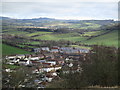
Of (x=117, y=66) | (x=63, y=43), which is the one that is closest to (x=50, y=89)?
(x=117, y=66)

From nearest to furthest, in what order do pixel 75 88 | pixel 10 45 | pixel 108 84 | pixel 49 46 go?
pixel 75 88, pixel 108 84, pixel 10 45, pixel 49 46

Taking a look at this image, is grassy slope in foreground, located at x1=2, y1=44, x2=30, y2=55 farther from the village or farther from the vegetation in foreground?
the vegetation in foreground

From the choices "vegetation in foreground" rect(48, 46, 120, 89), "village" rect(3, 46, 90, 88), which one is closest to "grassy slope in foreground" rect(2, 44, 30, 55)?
"village" rect(3, 46, 90, 88)

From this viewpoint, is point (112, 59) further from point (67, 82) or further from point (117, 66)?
point (67, 82)

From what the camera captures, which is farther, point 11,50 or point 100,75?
point 11,50

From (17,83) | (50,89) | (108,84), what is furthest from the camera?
(17,83)

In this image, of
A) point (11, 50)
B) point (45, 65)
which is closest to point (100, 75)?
point (45, 65)

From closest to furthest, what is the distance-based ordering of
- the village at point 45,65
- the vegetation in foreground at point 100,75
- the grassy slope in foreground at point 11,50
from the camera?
the vegetation in foreground at point 100,75, the village at point 45,65, the grassy slope in foreground at point 11,50

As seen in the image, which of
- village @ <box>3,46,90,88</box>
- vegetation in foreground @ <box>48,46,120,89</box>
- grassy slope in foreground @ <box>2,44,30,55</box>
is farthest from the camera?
grassy slope in foreground @ <box>2,44,30,55</box>

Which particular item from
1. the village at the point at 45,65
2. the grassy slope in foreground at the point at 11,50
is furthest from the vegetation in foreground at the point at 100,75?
the grassy slope in foreground at the point at 11,50

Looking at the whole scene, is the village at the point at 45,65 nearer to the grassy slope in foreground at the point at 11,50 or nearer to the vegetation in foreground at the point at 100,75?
the vegetation in foreground at the point at 100,75

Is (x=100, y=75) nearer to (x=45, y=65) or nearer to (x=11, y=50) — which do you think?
(x=45, y=65)
